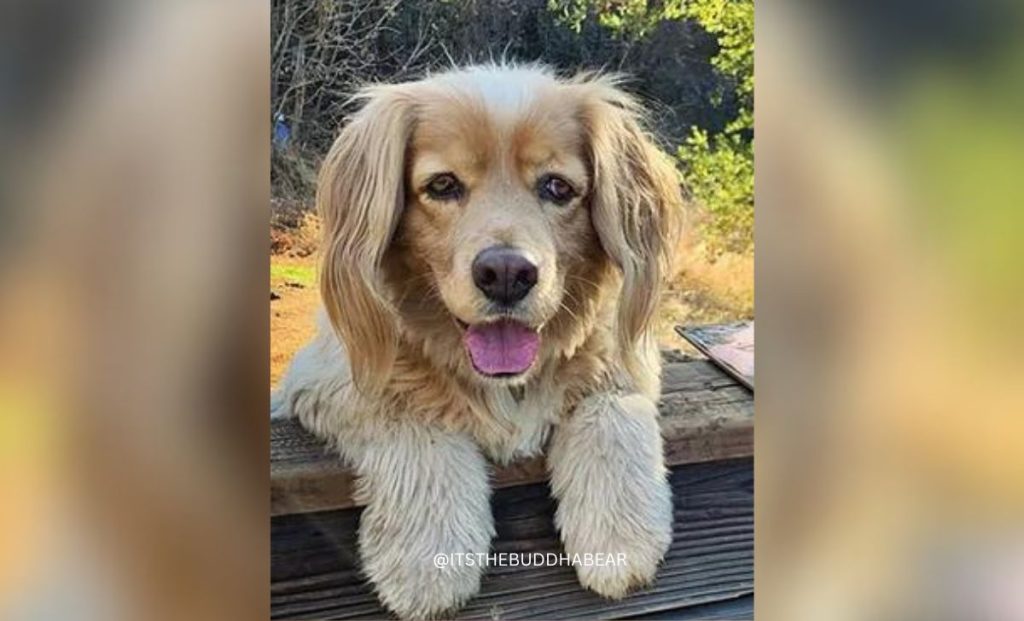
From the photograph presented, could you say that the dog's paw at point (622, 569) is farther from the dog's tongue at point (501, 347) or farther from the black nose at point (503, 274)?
the black nose at point (503, 274)

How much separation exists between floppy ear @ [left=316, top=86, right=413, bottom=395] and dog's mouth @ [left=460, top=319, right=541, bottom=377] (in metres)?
0.12

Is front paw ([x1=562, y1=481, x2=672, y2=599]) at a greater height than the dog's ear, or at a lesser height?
lesser

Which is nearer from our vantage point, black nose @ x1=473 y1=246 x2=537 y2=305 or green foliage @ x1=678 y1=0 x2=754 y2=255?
black nose @ x1=473 y1=246 x2=537 y2=305

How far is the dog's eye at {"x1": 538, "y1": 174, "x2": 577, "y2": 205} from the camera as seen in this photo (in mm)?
1258

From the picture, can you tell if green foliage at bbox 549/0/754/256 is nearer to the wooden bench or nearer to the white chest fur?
the wooden bench

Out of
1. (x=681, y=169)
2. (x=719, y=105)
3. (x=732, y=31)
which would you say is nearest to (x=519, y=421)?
(x=681, y=169)

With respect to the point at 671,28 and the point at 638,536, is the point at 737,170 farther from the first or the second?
the point at 638,536

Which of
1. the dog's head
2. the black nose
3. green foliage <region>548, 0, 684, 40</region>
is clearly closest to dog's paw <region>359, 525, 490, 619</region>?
the dog's head

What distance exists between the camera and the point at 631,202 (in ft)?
4.28

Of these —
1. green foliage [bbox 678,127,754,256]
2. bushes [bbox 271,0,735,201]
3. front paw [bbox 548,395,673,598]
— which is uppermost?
bushes [bbox 271,0,735,201]

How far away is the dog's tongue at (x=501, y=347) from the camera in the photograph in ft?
4.19
